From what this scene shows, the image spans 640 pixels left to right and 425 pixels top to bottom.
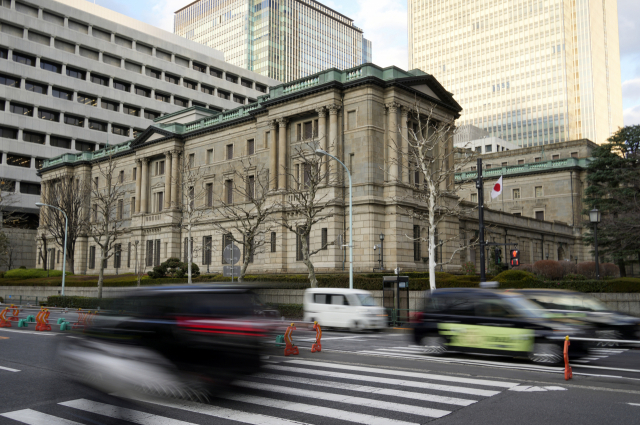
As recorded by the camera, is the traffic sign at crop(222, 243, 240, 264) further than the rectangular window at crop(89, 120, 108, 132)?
No

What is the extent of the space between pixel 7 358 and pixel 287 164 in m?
33.7

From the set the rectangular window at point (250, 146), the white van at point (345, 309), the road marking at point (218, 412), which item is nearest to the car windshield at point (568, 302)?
the road marking at point (218, 412)

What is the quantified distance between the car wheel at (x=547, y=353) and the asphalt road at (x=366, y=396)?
13.3 inches

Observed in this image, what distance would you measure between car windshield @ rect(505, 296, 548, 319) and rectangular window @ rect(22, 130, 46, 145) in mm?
83606

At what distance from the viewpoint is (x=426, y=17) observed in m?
153

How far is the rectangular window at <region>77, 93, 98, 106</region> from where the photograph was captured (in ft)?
276

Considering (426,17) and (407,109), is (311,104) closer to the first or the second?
(407,109)

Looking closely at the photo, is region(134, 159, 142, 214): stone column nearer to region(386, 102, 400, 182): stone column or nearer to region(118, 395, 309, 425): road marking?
region(386, 102, 400, 182): stone column

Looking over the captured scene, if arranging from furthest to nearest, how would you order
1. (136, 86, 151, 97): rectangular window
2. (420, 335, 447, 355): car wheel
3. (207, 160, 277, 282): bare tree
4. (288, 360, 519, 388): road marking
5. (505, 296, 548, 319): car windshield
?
1. (136, 86, 151, 97): rectangular window
2. (207, 160, 277, 282): bare tree
3. (420, 335, 447, 355): car wheel
4. (505, 296, 548, 319): car windshield
5. (288, 360, 519, 388): road marking

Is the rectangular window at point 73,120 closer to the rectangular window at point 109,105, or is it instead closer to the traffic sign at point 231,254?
the rectangular window at point 109,105

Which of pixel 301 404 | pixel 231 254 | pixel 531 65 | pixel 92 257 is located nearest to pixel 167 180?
pixel 92 257

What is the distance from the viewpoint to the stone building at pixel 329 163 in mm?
41656

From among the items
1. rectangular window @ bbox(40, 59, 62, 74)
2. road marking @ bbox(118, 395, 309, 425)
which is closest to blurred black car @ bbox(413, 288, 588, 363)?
road marking @ bbox(118, 395, 309, 425)

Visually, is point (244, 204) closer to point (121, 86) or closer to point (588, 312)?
point (588, 312)
